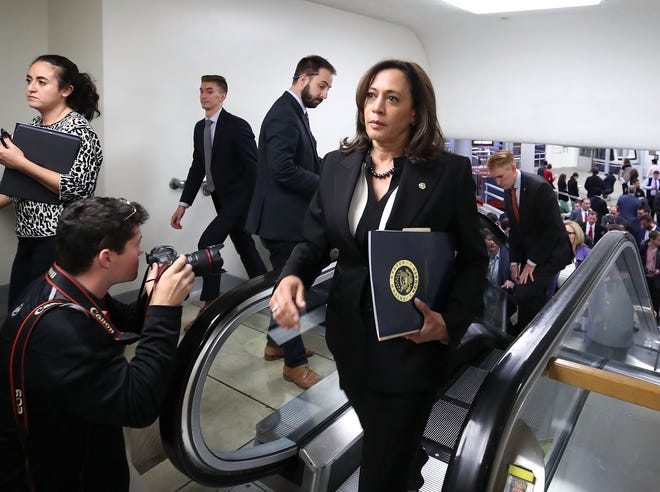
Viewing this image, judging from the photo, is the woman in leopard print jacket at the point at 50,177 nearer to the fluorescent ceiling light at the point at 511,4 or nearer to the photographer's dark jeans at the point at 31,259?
the photographer's dark jeans at the point at 31,259

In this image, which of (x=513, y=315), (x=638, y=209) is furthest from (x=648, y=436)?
(x=638, y=209)

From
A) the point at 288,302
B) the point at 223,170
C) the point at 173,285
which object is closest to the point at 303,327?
the point at 173,285

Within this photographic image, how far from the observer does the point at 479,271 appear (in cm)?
141

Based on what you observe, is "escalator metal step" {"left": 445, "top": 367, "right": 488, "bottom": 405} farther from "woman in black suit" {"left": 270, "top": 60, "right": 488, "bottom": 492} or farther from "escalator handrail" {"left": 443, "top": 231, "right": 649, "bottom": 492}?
"woman in black suit" {"left": 270, "top": 60, "right": 488, "bottom": 492}

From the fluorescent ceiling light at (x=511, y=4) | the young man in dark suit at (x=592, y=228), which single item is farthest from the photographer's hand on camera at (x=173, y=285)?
the young man in dark suit at (x=592, y=228)

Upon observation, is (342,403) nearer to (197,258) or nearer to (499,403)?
(197,258)

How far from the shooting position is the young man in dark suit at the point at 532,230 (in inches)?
160

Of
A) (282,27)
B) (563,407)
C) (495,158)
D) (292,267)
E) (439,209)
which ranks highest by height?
(282,27)

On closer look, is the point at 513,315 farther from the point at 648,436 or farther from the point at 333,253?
the point at 333,253

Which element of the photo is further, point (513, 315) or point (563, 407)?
point (513, 315)

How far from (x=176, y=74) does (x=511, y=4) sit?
4027 mm

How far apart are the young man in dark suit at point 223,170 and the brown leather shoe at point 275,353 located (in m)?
1.35

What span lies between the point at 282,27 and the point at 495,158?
278cm

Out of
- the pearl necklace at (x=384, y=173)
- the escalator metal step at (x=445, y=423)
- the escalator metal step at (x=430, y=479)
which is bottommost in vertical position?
the escalator metal step at (x=430, y=479)
